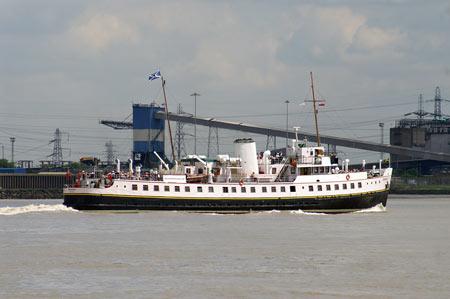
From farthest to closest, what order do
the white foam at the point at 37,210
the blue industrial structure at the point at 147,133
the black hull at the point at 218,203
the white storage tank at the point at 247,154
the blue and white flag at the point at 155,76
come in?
1. the blue industrial structure at the point at 147,133
2. the blue and white flag at the point at 155,76
3. the white storage tank at the point at 247,154
4. the white foam at the point at 37,210
5. the black hull at the point at 218,203

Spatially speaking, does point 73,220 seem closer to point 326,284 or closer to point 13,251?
point 13,251

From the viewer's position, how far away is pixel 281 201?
67250 mm

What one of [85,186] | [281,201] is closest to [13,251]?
[85,186]

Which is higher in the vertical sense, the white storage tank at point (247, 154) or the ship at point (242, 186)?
the white storage tank at point (247, 154)

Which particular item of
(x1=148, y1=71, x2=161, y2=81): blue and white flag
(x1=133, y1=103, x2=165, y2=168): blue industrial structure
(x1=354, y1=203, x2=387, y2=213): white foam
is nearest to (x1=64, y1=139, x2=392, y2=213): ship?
(x1=354, y1=203, x2=387, y2=213): white foam

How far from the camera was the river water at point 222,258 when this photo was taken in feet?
93.8

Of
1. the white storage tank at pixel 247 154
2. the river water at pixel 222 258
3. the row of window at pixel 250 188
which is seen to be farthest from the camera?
the white storage tank at pixel 247 154

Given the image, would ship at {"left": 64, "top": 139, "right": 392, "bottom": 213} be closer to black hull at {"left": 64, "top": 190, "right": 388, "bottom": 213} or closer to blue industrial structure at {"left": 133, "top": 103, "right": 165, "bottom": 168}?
black hull at {"left": 64, "top": 190, "right": 388, "bottom": 213}

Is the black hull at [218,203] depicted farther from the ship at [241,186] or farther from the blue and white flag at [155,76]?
the blue and white flag at [155,76]

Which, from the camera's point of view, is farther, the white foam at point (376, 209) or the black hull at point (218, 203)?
the white foam at point (376, 209)

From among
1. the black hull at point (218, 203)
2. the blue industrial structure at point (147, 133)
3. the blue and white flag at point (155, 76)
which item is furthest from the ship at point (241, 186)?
the blue industrial structure at point (147, 133)

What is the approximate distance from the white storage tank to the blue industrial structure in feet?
302

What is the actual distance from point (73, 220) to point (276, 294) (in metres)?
33.5

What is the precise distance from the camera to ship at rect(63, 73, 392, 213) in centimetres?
6469
